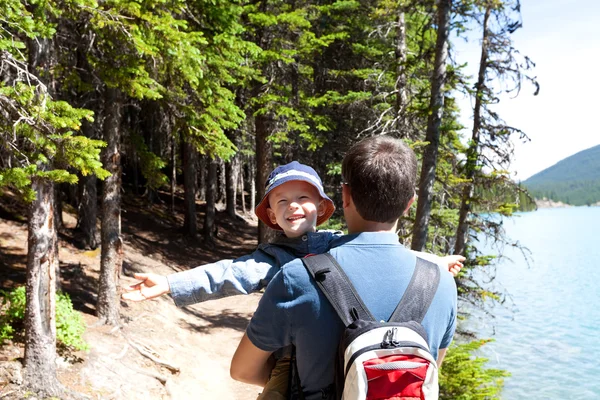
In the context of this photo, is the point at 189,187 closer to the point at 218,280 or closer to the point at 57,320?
the point at 57,320

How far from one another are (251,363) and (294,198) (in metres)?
0.73

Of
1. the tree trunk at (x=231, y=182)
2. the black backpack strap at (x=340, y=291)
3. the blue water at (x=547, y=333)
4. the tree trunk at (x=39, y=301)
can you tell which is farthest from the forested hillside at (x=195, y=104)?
the tree trunk at (x=231, y=182)

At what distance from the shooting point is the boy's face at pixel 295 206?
7.38 ft

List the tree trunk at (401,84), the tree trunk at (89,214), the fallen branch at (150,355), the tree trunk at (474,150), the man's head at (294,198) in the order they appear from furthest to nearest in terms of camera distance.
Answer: the tree trunk at (89,214), the tree trunk at (474,150), the tree trunk at (401,84), the fallen branch at (150,355), the man's head at (294,198)

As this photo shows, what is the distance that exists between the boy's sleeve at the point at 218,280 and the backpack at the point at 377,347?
1.60 ft

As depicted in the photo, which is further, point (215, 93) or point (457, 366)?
point (215, 93)

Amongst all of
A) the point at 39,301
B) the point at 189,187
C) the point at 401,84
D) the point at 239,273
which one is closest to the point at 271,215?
the point at 239,273

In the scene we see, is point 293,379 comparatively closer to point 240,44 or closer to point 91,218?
point 240,44

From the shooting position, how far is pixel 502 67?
1260 cm

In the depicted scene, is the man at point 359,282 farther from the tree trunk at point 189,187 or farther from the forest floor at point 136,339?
the tree trunk at point 189,187

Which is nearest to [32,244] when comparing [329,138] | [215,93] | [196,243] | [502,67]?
[215,93]

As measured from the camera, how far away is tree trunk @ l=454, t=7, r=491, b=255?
1278 cm

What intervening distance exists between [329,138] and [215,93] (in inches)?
306

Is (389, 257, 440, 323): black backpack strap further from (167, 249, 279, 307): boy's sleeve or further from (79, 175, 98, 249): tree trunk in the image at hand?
(79, 175, 98, 249): tree trunk
